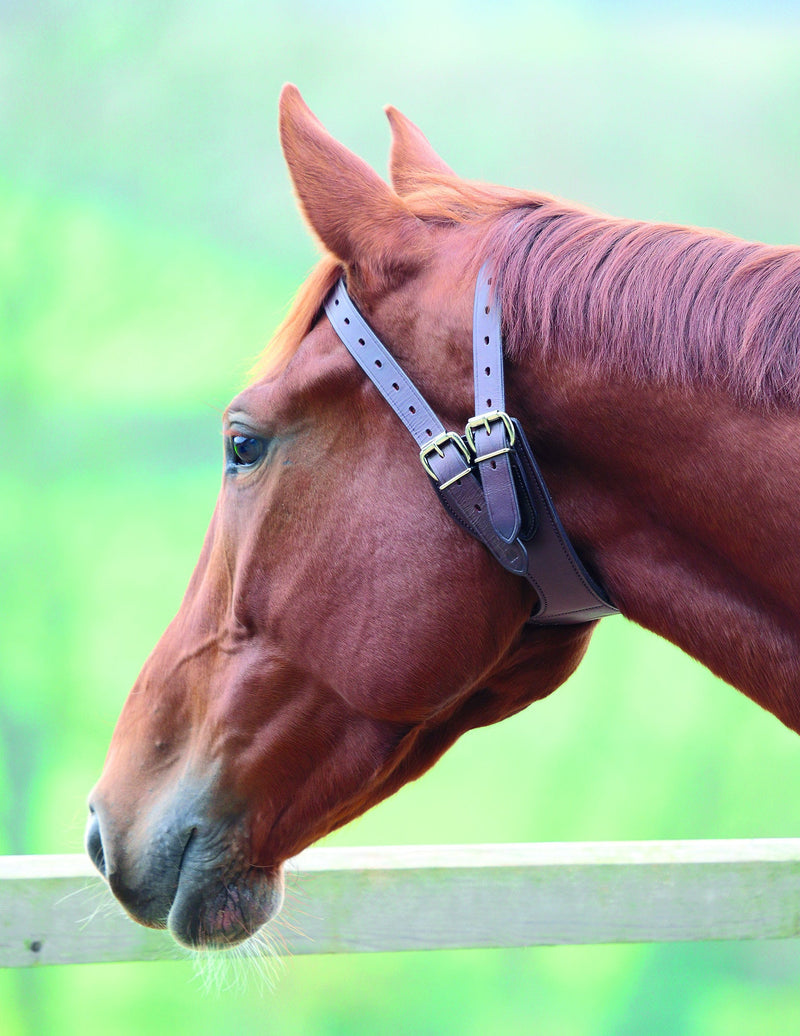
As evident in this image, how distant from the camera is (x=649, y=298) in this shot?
999mm

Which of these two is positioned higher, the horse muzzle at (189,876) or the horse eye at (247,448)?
the horse eye at (247,448)

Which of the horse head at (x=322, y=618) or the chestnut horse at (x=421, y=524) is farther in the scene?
the horse head at (x=322, y=618)

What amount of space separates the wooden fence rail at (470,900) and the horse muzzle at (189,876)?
1.36 ft

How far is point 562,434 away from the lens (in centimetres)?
105

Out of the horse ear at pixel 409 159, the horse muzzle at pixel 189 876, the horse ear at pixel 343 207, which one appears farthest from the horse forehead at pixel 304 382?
the horse muzzle at pixel 189 876

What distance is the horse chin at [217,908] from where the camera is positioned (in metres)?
1.30

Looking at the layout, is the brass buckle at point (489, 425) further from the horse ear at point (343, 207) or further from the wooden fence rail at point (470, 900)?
the wooden fence rail at point (470, 900)

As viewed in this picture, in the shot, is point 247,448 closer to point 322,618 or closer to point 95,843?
point 322,618

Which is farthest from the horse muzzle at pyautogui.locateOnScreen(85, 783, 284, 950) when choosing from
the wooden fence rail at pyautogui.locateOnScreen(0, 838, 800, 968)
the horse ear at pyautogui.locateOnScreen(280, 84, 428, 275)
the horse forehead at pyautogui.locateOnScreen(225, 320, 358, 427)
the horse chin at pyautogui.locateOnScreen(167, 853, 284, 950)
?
the horse ear at pyautogui.locateOnScreen(280, 84, 428, 275)

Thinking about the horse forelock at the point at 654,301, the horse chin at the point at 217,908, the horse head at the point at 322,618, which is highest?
the horse forelock at the point at 654,301

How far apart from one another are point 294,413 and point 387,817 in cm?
207

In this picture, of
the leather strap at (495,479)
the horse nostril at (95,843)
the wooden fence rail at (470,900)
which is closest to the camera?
the leather strap at (495,479)

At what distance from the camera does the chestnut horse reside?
974mm

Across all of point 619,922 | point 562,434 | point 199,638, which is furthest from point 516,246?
point 619,922
